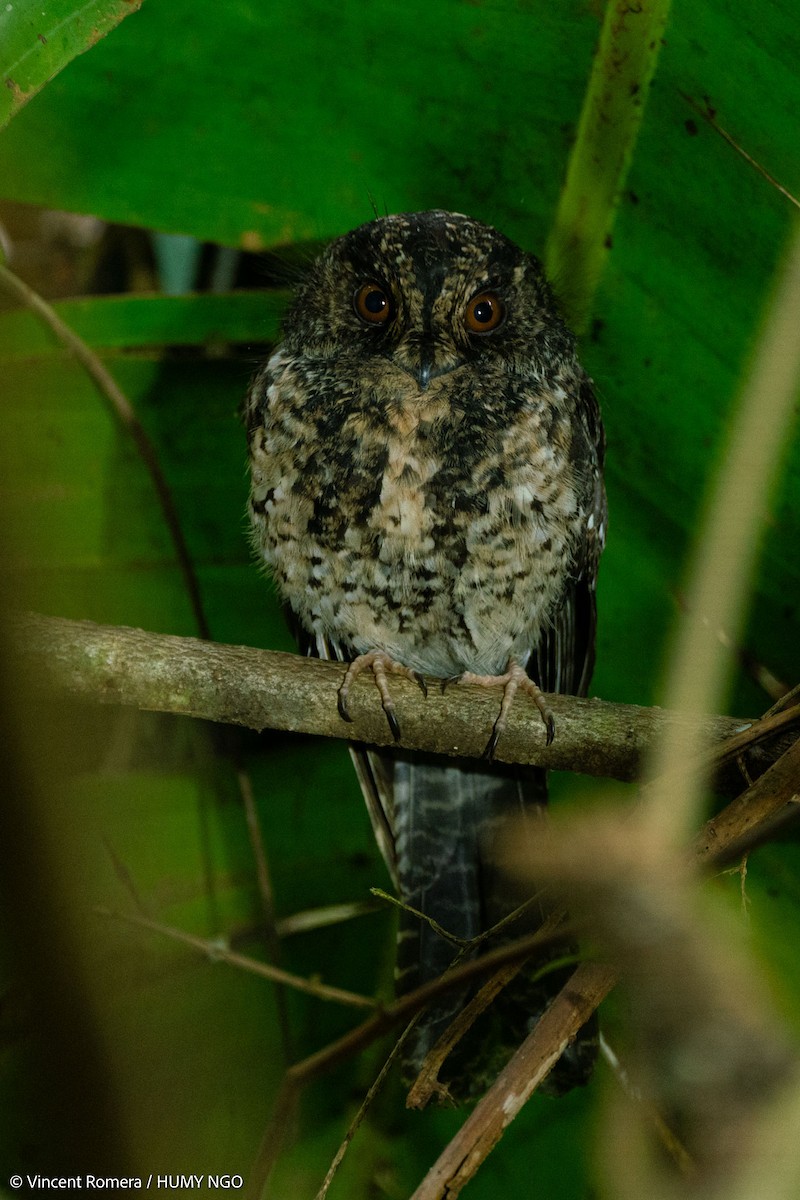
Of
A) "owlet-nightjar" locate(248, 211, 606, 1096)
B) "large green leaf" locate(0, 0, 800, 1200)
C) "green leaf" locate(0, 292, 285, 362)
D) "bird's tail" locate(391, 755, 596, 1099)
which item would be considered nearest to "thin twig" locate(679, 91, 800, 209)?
"large green leaf" locate(0, 0, 800, 1200)

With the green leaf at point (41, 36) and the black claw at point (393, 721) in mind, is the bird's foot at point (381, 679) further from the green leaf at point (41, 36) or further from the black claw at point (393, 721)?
the green leaf at point (41, 36)

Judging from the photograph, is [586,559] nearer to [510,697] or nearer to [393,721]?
[510,697]

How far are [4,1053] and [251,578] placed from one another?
1.04m

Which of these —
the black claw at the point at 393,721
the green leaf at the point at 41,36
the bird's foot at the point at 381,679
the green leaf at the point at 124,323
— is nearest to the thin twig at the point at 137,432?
the green leaf at the point at 124,323

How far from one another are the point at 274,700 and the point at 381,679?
200mm

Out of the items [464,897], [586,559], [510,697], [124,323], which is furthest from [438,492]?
[464,897]

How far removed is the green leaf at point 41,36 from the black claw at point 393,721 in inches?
40.1

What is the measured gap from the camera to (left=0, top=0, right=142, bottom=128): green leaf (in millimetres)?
1405

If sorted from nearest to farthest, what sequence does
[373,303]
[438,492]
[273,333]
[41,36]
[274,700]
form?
[41,36]
[274,700]
[438,492]
[373,303]
[273,333]

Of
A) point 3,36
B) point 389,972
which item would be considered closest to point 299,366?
point 3,36

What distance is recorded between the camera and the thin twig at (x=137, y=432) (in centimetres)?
210

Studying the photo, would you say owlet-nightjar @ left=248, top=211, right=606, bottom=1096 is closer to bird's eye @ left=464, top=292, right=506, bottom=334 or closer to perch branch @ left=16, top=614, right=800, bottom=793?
bird's eye @ left=464, top=292, right=506, bottom=334

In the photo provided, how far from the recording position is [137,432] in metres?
2.17

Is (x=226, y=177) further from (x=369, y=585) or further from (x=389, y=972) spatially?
(x=389, y=972)
